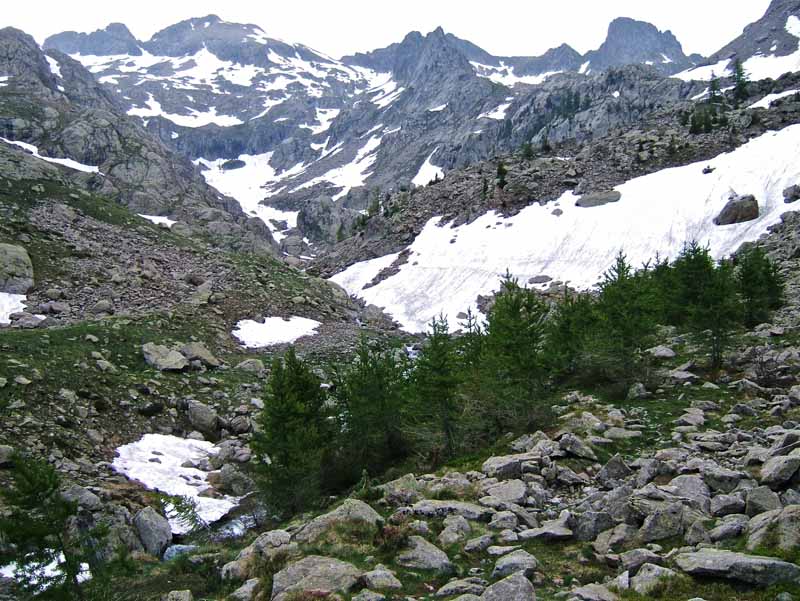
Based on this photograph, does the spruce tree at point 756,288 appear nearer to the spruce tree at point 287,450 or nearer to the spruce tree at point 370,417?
the spruce tree at point 370,417

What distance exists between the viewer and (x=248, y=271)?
49.7m

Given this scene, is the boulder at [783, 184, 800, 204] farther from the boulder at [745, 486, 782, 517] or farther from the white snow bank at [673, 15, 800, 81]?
the white snow bank at [673, 15, 800, 81]

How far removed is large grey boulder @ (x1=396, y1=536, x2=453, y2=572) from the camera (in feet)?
31.9

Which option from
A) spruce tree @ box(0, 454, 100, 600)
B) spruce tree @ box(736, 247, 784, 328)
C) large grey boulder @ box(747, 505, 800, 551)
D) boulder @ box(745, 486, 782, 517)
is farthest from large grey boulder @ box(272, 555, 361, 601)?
spruce tree @ box(736, 247, 784, 328)

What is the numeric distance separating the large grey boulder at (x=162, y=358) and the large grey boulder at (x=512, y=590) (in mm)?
25081

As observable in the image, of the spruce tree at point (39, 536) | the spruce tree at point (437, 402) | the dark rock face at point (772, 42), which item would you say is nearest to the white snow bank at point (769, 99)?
the spruce tree at point (437, 402)

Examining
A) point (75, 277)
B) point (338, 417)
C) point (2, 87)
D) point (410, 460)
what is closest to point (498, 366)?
point (410, 460)

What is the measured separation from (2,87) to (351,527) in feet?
394

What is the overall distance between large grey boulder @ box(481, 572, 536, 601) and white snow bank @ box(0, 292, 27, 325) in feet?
113

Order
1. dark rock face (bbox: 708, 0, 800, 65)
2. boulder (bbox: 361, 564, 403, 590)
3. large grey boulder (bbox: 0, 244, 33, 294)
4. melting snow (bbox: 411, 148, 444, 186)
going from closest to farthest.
Answer: 1. boulder (bbox: 361, 564, 403, 590)
2. large grey boulder (bbox: 0, 244, 33, 294)
3. dark rock face (bbox: 708, 0, 800, 65)
4. melting snow (bbox: 411, 148, 444, 186)

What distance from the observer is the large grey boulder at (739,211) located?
48188 millimetres

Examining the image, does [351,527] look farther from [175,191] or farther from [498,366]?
[175,191]

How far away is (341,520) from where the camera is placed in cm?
1184

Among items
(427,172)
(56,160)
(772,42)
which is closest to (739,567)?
(56,160)
